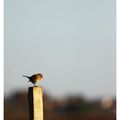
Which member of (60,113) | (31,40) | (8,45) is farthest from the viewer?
(60,113)

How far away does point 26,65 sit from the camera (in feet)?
7.31

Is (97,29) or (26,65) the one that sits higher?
(97,29)

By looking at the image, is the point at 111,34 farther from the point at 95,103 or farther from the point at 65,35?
the point at 95,103

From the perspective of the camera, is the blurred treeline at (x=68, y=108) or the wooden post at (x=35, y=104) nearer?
the wooden post at (x=35, y=104)

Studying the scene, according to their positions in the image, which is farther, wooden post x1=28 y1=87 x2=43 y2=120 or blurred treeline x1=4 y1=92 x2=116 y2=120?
blurred treeline x1=4 y1=92 x2=116 y2=120

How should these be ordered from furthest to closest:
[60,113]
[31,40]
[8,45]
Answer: [60,113] → [31,40] → [8,45]

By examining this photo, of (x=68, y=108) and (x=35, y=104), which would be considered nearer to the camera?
(x=35, y=104)

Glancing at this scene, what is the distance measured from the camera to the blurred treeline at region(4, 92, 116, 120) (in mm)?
2152

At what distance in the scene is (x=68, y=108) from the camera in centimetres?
264

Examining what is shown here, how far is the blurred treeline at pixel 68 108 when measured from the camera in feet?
7.06

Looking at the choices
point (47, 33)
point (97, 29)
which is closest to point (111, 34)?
point (97, 29)

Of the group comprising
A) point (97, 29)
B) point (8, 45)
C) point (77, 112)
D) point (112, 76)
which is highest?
point (97, 29)

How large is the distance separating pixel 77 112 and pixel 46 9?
84cm

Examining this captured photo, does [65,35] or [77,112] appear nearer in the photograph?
[65,35]
